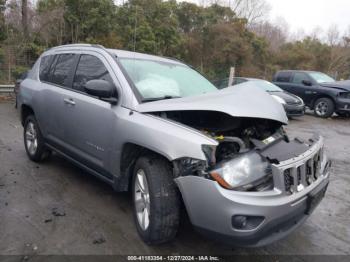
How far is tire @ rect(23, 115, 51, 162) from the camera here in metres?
4.81

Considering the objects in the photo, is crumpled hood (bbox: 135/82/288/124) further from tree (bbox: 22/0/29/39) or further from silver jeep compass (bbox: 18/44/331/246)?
tree (bbox: 22/0/29/39)

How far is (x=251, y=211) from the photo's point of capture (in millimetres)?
2242

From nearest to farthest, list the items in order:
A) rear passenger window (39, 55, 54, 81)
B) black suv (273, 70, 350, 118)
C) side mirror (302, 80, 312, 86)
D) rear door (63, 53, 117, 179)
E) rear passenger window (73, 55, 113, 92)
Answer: rear door (63, 53, 117, 179) < rear passenger window (73, 55, 113, 92) < rear passenger window (39, 55, 54, 81) < black suv (273, 70, 350, 118) < side mirror (302, 80, 312, 86)

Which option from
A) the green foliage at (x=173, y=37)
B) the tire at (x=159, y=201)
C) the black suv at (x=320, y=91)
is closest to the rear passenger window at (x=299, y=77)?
the black suv at (x=320, y=91)

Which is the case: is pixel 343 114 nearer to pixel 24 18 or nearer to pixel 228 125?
pixel 228 125

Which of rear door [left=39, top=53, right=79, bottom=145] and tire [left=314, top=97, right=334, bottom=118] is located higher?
rear door [left=39, top=53, right=79, bottom=145]

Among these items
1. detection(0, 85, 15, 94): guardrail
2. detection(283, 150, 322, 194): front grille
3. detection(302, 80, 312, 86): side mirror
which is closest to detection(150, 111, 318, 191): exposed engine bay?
detection(283, 150, 322, 194): front grille

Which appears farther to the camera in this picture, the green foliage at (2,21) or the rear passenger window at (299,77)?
the green foliage at (2,21)

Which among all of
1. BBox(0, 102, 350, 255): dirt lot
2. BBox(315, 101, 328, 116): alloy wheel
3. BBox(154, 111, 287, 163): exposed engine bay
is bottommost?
BBox(0, 102, 350, 255): dirt lot

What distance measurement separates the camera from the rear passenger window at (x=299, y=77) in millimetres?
12914

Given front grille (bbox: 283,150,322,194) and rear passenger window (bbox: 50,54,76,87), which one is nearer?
front grille (bbox: 283,150,322,194)

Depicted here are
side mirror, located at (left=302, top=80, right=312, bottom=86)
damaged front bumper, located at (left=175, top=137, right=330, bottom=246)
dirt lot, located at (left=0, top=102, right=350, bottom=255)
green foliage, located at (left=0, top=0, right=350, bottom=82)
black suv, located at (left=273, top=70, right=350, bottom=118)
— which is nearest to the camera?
damaged front bumper, located at (left=175, top=137, right=330, bottom=246)

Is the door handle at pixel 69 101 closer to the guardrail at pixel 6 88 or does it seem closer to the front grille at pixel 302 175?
the front grille at pixel 302 175

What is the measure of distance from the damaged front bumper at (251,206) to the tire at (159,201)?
8.6 inches
